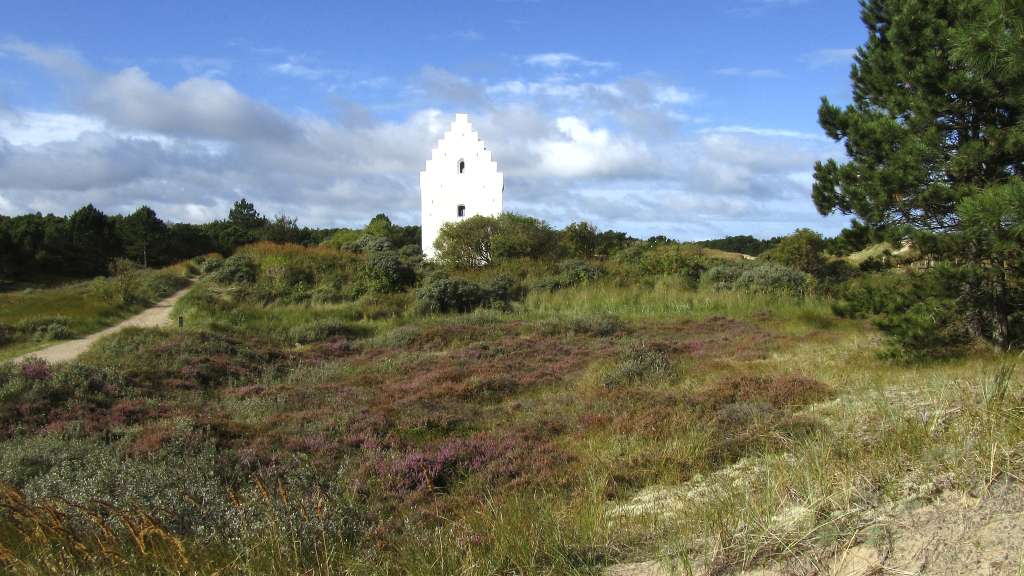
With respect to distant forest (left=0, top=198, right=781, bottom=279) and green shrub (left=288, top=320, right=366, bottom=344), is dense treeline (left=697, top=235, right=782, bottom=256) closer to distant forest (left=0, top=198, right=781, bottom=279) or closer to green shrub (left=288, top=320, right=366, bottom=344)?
distant forest (left=0, top=198, right=781, bottom=279)

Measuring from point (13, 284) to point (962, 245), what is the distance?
128 feet

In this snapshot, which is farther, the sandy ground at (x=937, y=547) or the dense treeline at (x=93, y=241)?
the dense treeline at (x=93, y=241)

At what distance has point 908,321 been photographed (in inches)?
270

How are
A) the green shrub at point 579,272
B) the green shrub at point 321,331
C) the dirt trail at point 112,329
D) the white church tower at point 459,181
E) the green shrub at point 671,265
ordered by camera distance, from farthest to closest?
the white church tower at point 459,181, the green shrub at point 671,265, the green shrub at point 579,272, the green shrub at point 321,331, the dirt trail at point 112,329

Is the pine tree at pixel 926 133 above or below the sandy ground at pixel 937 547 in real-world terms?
above

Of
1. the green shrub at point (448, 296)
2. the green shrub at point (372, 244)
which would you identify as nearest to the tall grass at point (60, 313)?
the green shrub at point (448, 296)

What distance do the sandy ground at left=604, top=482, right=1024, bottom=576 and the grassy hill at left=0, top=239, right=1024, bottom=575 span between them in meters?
0.07

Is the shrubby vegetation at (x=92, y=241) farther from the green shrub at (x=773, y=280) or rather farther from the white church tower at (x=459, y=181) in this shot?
the green shrub at (x=773, y=280)

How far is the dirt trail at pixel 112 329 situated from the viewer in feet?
35.2

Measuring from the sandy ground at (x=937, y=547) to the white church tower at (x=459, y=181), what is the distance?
29879 mm

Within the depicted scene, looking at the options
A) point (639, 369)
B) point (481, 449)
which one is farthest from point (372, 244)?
point (481, 449)

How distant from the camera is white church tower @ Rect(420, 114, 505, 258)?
106 ft

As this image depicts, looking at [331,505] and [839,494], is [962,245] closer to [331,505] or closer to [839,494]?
[839,494]

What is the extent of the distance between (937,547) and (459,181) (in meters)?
31.2
